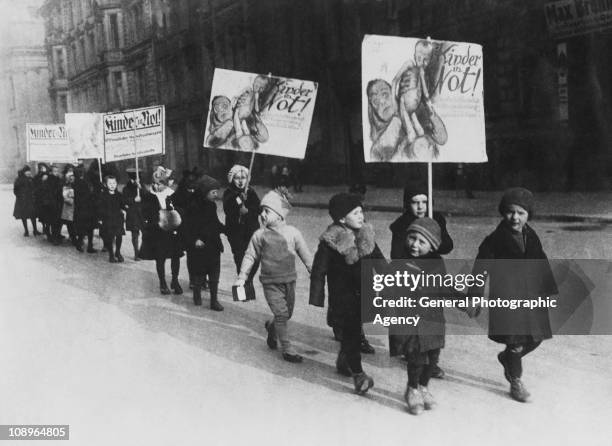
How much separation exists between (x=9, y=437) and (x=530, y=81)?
55.3 ft

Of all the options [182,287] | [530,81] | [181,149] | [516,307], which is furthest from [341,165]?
[516,307]

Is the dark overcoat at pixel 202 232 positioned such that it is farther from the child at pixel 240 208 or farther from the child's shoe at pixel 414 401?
the child's shoe at pixel 414 401

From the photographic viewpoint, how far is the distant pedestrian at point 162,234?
27.0 feet

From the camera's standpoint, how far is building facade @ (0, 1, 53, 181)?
258 inches

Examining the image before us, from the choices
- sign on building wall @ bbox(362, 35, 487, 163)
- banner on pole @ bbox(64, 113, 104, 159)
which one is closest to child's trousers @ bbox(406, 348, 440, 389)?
sign on building wall @ bbox(362, 35, 487, 163)

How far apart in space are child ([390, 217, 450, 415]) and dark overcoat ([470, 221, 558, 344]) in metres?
0.31

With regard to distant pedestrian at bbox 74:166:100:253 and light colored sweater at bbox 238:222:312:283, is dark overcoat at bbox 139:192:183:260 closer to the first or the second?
light colored sweater at bbox 238:222:312:283

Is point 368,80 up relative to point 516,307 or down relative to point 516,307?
up

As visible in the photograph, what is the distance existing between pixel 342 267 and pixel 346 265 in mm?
33

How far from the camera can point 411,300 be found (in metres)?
4.27

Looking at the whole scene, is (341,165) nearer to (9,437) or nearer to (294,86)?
(294,86)

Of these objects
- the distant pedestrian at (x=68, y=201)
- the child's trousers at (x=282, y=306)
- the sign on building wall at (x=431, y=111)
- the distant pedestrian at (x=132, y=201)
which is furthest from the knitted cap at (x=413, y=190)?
the distant pedestrian at (x=68, y=201)

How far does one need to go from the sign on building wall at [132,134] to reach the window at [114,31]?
76.5ft

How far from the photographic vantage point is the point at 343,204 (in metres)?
4.57
